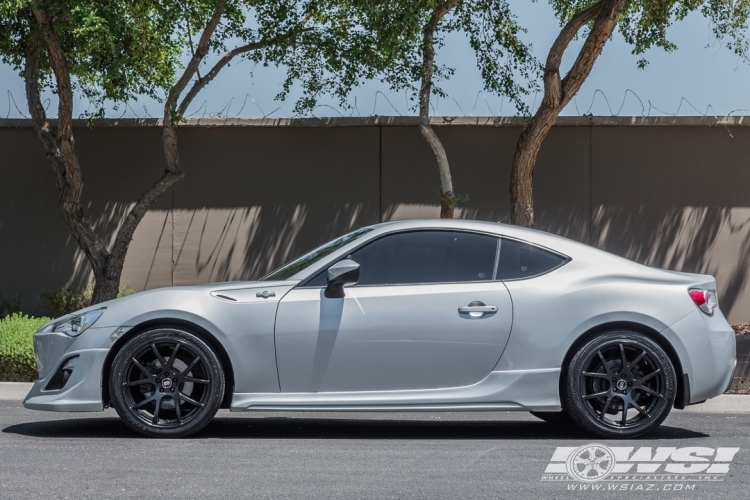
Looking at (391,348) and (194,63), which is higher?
(194,63)

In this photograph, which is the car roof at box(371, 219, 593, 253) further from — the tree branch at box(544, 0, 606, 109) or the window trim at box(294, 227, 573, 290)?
the tree branch at box(544, 0, 606, 109)

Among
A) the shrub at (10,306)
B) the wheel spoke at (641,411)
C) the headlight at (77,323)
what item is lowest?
the shrub at (10,306)

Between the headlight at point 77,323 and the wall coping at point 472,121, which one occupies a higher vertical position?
the wall coping at point 472,121

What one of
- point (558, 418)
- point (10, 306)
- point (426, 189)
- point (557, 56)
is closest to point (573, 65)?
point (557, 56)

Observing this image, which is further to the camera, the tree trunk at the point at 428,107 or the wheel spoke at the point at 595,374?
the tree trunk at the point at 428,107

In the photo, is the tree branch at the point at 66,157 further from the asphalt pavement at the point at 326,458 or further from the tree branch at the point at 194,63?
the asphalt pavement at the point at 326,458

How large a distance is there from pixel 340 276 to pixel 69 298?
8.22 metres

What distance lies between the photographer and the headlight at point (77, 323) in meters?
6.24

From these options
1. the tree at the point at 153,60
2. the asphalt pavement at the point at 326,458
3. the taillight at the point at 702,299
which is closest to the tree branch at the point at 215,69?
the tree at the point at 153,60

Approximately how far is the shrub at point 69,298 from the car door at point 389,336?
7.60 m

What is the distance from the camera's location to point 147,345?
6129mm

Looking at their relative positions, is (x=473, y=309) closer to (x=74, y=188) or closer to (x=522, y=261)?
(x=522, y=261)

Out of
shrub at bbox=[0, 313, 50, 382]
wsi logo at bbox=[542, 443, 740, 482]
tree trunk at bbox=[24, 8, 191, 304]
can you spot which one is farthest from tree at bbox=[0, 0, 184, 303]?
wsi logo at bbox=[542, 443, 740, 482]

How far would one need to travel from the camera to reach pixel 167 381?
6121 millimetres
